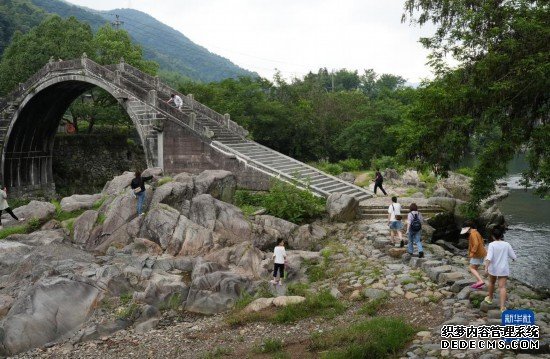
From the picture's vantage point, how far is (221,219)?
18.0m

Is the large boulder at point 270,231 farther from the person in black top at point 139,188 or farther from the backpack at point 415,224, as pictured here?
the backpack at point 415,224

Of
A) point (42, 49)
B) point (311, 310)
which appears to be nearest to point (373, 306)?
point (311, 310)

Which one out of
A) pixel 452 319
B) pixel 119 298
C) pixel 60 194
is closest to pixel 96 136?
pixel 60 194

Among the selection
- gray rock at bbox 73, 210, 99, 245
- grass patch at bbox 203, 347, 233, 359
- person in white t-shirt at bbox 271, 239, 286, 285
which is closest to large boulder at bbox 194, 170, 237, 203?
gray rock at bbox 73, 210, 99, 245

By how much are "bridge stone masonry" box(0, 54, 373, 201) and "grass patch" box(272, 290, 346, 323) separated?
1091 cm

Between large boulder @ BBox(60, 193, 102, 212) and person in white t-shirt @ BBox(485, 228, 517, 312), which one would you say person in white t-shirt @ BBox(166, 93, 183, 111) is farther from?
person in white t-shirt @ BBox(485, 228, 517, 312)

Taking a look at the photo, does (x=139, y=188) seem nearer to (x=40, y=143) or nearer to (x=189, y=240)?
(x=189, y=240)

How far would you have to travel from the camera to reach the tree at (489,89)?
11.2 meters

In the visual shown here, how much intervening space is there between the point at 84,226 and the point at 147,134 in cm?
960

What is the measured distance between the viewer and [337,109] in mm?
43531

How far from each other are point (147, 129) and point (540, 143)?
21077mm

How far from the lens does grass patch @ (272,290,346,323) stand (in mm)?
10734

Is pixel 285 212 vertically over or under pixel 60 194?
over

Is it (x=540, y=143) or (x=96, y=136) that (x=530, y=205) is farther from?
(x=96, y=136)
